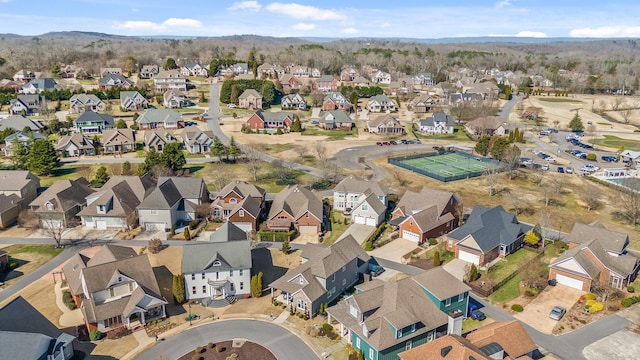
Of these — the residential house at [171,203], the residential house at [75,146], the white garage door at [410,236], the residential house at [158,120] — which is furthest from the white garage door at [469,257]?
the residential house at [158,120]

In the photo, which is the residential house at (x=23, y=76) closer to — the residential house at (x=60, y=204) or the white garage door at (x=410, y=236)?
the residential house at (x=60, y=204)

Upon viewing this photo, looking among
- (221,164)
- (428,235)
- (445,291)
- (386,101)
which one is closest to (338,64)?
(386,101)

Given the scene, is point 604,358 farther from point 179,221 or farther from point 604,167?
point 604,167

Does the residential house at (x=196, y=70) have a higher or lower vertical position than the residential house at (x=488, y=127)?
higher

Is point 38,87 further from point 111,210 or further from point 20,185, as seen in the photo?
point 111,210

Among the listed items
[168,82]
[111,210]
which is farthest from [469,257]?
[168,82]

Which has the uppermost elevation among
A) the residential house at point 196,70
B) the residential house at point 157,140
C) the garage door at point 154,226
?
the residential house at point 196,70
